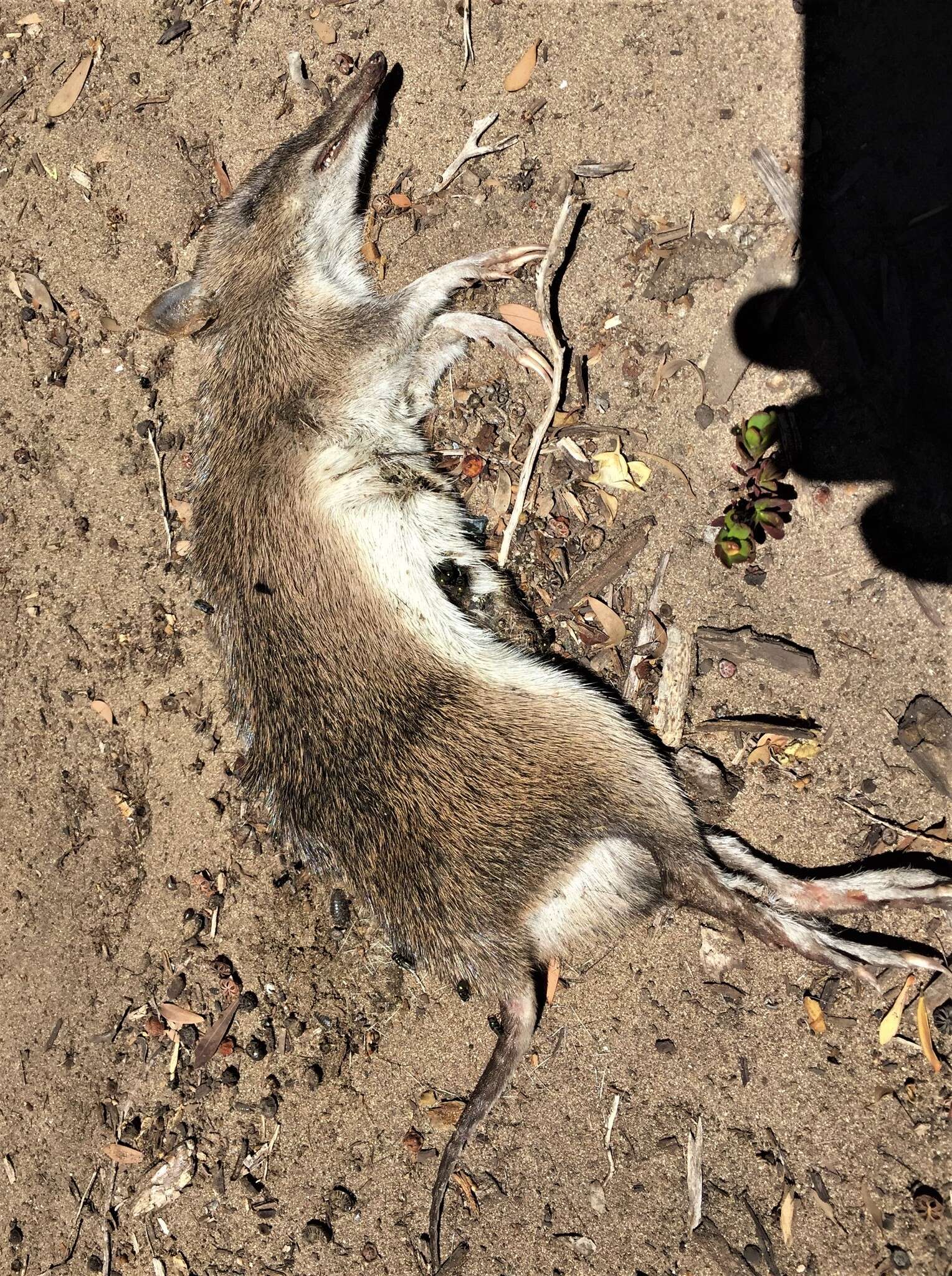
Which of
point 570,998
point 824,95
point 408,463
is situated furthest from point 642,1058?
point 824,95

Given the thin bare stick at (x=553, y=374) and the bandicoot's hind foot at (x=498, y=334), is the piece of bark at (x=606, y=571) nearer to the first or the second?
the thin bare stick at (x=553, y=374)

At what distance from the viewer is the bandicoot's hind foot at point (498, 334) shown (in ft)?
12.1

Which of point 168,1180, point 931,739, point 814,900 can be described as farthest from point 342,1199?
point 931,739

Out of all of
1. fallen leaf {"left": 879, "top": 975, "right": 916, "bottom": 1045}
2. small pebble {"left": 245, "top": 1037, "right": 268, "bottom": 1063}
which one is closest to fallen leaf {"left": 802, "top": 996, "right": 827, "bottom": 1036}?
fallen leaf {"left": 879, "top": 975, "right": 916, "bottom": 1045}

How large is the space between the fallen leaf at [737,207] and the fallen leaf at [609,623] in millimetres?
1798

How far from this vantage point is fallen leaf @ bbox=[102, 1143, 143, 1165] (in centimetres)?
388

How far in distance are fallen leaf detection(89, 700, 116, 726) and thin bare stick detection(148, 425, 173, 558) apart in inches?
33.9

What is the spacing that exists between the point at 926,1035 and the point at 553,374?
3226 mm

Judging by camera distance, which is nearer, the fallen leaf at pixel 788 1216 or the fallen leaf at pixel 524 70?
the fallen leaf at pixel 788 1216

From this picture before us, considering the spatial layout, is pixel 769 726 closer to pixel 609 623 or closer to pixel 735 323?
pixel 609 623

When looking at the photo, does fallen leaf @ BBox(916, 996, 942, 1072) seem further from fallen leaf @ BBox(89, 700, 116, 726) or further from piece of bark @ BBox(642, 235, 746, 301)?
fallen leaf @ BBox(89, 700, 116, 726)

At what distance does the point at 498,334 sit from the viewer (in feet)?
12.2

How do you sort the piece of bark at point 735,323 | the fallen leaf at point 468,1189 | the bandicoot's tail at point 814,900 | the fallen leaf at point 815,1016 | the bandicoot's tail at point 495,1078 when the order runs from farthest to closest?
1. the fallen leaf at point 468,1189
2. the piece of bark at point 735,323
3. the fallen leaf at point 815,1016
4. the bandicoot's tail at point 495,1078
5. the bandicoot's tail at point 814,900

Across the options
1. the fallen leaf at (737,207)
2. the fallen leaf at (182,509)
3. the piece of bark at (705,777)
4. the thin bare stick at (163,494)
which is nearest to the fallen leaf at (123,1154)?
the thin bare stick at (163,494)
